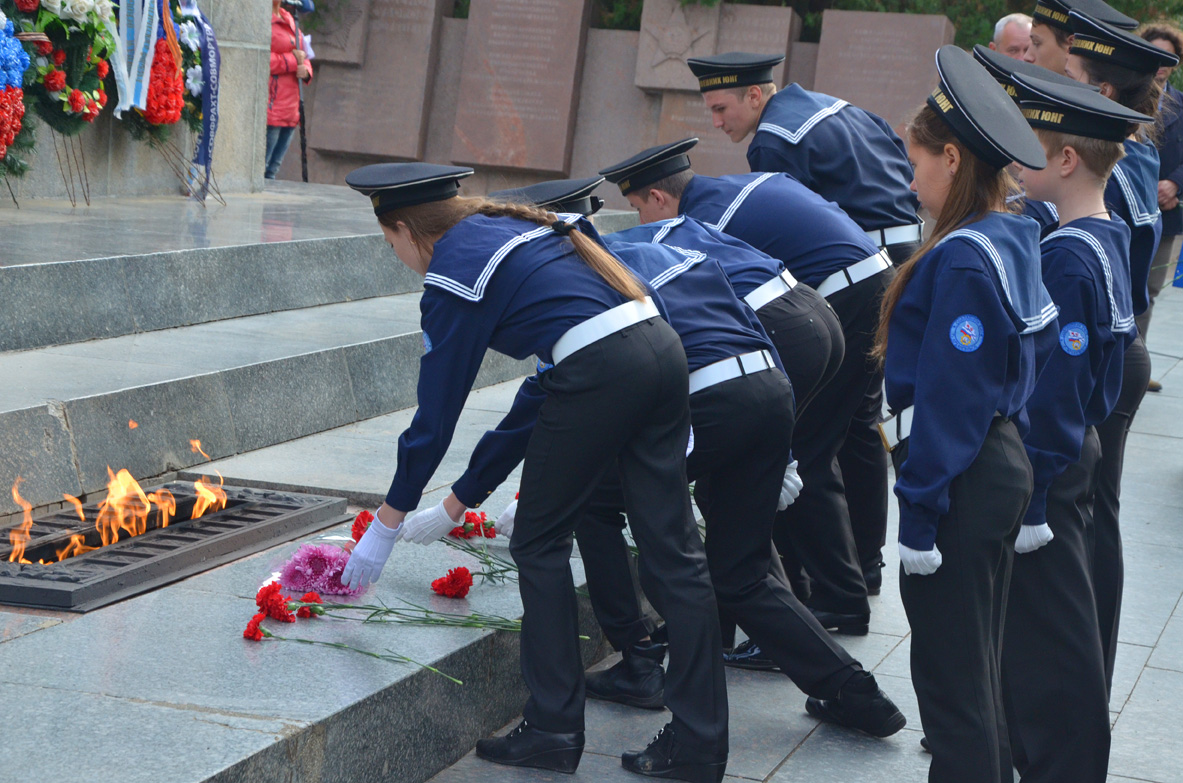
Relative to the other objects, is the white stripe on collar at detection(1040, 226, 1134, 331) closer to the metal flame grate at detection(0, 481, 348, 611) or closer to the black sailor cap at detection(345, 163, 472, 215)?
the black sailor cap at detection(345, 163, 472, 215)

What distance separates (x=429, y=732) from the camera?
3.20 meters

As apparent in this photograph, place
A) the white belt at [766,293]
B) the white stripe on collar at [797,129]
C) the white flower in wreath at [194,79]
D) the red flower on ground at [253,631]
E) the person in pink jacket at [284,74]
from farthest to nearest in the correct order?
the person in pink jacket at [284,74] → the white flower in wreath at [194,79] → the white stripe on collar at [797,129] → the white belt at [766,293] → the red flower on ground at [253,631]

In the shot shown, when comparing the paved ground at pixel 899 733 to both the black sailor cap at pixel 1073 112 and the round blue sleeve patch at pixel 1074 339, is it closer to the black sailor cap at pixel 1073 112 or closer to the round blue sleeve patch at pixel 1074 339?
the round blue sleeve patch at pixel 1074 339

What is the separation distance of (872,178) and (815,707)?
2.10m

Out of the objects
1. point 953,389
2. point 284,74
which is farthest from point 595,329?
point 284,74

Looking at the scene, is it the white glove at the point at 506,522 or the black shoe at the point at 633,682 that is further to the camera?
the white glove at the point at 506,522

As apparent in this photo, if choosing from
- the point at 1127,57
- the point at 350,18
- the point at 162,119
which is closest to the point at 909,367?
the point at 1127,57

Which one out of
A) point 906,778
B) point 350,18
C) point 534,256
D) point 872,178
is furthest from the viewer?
point 350,18

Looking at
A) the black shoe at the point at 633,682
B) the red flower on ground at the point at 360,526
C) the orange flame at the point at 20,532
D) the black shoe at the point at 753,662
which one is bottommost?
the black shoe at the point at 753,662

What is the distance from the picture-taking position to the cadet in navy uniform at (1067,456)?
9.66ft

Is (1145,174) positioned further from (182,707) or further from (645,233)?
(182,707)

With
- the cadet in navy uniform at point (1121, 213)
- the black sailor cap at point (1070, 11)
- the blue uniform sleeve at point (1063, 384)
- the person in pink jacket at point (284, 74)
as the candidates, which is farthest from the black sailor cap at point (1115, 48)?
the person in pink jacket at point (284, 74)

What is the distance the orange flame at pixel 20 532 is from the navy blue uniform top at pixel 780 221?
2233mm

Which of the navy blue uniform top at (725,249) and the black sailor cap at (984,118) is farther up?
the black sailor cap at (984,118)
